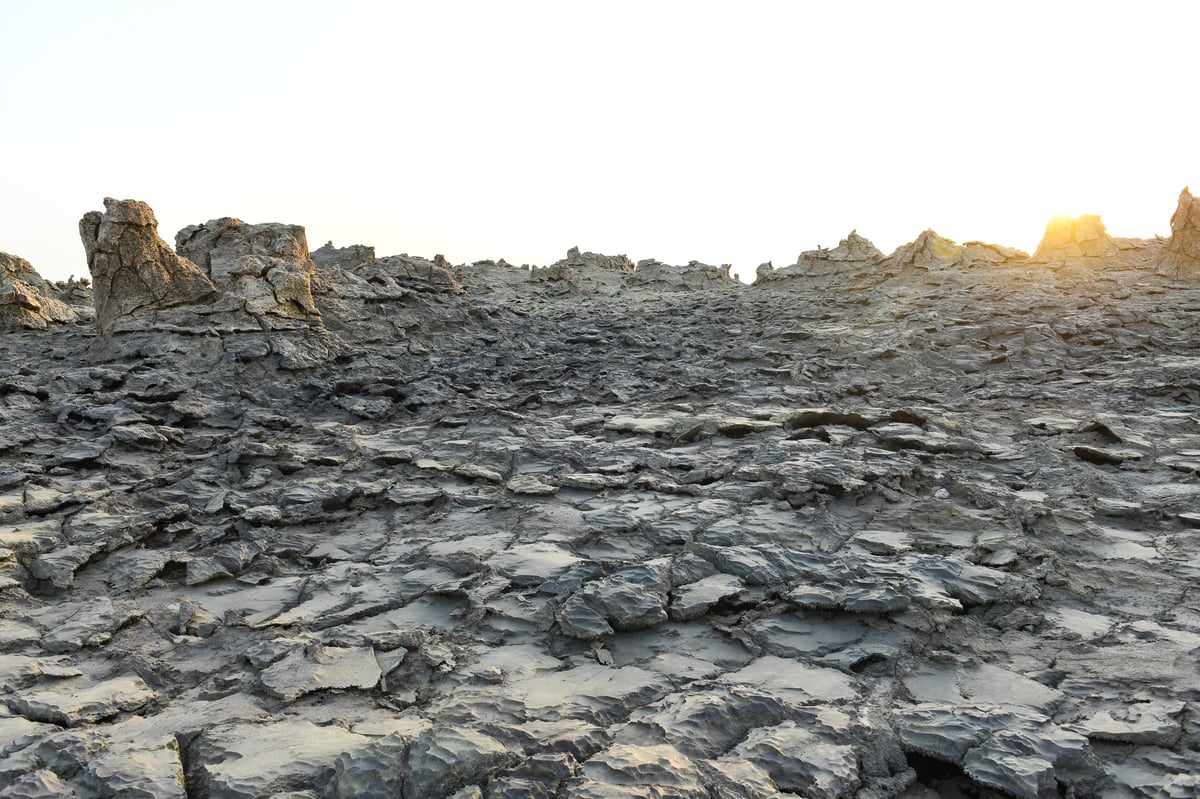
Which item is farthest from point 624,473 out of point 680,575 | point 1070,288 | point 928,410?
point 1070,288

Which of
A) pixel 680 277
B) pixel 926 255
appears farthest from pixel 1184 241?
pixel 680 277

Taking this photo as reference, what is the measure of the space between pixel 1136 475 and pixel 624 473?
4.25 metres

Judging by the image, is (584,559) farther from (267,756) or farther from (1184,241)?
(1184,241)

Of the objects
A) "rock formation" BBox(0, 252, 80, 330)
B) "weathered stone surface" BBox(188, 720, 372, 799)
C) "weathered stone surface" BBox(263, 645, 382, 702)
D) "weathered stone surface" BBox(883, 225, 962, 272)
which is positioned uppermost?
"weathered stone surface" BBox(883, 225, 962, 272)

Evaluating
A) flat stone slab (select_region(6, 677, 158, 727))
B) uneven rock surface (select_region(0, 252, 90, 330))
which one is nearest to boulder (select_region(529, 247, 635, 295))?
uneven rock surface (select_region(0, 252, 90, 330))

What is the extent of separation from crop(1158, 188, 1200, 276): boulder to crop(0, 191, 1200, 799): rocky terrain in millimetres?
4078

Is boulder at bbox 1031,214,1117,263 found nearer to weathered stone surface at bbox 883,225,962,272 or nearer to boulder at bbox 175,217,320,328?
weathered stone surface at bbox 883,225,962,272

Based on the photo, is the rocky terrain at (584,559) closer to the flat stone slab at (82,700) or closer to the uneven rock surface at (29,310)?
the flat stone slab at (82,700)

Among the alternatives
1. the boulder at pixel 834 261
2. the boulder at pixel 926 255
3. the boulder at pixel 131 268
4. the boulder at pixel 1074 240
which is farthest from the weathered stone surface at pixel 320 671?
the boulder at pixel 1074 240

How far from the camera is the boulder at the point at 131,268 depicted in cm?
1078

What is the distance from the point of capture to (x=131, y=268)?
1095cm

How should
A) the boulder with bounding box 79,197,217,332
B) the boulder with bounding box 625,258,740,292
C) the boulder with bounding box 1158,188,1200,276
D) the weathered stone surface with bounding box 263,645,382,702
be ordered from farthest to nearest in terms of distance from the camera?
the boulder with bounding box 625,258,740,292 < the boulder with bounding box 1158,188,1200,276 < the boulder with bounding box 79,197,217,332 < the weathered stone surface with bounding box 263,645,382,702

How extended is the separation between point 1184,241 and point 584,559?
15.2 m

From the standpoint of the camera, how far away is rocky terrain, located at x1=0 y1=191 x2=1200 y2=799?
120 inches
